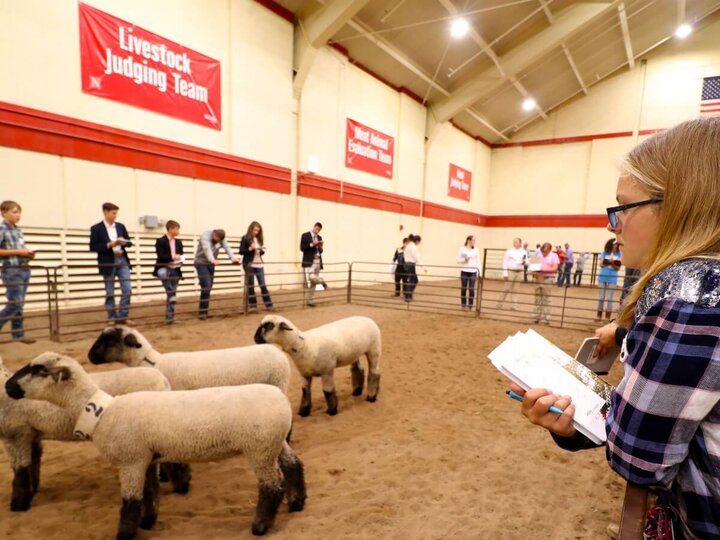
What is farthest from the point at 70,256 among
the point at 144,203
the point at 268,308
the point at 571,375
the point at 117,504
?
the point at 571,375

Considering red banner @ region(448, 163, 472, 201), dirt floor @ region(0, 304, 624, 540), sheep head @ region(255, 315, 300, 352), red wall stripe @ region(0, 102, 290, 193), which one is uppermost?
red banner @ region(448, 163, 472, 201)

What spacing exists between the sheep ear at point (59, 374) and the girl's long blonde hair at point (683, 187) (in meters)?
2.81

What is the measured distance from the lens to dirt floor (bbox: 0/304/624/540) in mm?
2412

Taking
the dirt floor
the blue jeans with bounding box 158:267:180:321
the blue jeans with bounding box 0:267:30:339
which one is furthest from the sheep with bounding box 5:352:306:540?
the blue jeans with bounding box 158:267:180:321

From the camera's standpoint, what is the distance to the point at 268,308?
8.64 metres

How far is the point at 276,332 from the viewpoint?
3.73 metres

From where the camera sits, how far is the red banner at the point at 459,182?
19.2m

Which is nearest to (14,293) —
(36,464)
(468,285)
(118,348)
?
(118,348)

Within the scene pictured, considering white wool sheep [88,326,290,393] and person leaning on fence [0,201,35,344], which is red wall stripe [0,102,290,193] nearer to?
person leaning on fence [0,201,35,344]

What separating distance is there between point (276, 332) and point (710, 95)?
21.8m

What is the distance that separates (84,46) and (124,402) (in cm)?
776

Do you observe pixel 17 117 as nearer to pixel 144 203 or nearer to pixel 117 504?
pixel 144 203

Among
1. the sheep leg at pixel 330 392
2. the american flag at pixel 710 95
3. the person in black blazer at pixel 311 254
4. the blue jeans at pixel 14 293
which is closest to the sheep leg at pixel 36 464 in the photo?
the sheep leg at pixel 330 392

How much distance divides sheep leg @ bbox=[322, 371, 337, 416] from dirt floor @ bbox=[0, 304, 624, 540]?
0.10m
